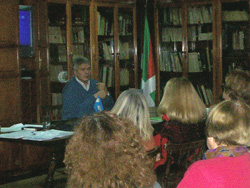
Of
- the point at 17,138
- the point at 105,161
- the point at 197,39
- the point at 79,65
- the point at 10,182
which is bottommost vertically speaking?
the point at 10,182

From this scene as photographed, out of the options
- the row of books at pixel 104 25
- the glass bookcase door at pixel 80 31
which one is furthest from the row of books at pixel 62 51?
the row of books at pixel 104 25

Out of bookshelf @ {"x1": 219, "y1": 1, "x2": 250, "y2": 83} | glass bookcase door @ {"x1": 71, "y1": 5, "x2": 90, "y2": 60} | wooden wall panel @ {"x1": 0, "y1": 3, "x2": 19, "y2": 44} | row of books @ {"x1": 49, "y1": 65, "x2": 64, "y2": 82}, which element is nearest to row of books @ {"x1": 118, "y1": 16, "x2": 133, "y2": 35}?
glass bookcase door @ {"x1": 71, "y1": 5, "x2": 90, "y2": 60}

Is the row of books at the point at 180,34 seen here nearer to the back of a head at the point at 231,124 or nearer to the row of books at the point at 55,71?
the row of books at the point at 55,71

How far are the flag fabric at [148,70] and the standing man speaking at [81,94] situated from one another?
Result: 1625mm

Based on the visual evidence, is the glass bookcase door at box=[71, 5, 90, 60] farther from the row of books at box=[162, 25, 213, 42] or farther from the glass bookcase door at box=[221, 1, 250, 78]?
the glass bookcase door at box=[221, 1, 250, 78]

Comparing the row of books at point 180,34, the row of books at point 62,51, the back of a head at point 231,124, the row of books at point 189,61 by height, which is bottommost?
the back of a head at point 231,124

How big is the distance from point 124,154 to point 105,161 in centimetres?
7

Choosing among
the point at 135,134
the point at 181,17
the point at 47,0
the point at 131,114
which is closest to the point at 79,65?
the point at 47,0

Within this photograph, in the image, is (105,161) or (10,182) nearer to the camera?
(105,161)

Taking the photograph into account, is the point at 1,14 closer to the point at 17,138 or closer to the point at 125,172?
the point at 17,138

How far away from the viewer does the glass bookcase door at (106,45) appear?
19.5 feet

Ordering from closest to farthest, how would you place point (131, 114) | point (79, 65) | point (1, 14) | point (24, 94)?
point (131, 114) < point (79, 65) < point (1, 14) < point (24, 94)

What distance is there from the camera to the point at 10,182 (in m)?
4.55

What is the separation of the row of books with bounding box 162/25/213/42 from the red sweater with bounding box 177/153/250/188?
4.76 metres
